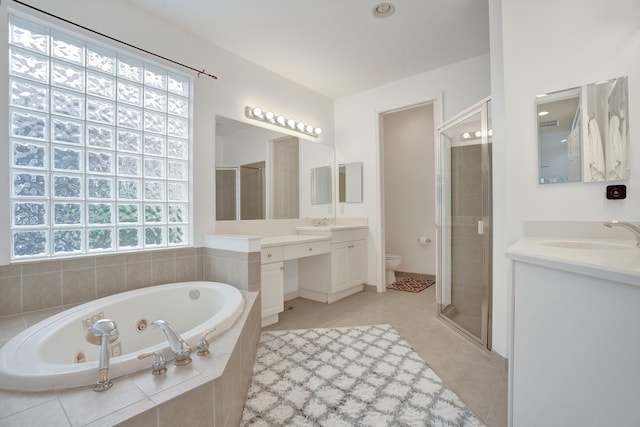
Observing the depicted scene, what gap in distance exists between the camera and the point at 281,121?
3244mm

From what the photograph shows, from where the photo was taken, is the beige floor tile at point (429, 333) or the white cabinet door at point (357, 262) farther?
the white cabinet door at point (357, 262)

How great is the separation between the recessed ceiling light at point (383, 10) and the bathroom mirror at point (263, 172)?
1.51 m

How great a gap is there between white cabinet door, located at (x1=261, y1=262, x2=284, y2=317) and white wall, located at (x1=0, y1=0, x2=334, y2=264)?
644mm

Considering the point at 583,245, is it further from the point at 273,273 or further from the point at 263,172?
the point at 263,172

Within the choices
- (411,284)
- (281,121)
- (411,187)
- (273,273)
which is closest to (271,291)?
(273,273)

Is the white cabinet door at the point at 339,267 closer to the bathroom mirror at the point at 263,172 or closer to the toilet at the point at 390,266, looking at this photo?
the bathroom mirror at the point at 263,172

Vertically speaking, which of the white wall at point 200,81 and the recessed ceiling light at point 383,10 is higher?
the recessed ceiling light at point 383,10

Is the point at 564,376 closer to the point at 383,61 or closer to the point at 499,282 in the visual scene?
the point at 499,282

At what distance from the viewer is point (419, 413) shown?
1.42 meters

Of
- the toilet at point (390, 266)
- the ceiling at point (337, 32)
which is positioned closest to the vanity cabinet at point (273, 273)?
the toilet at point (390, 266)

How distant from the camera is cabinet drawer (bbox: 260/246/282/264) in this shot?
8.13 feet

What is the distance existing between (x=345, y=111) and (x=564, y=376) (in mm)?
3634

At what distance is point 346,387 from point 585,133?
76.2 inches

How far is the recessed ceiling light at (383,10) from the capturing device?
7.05 ft
